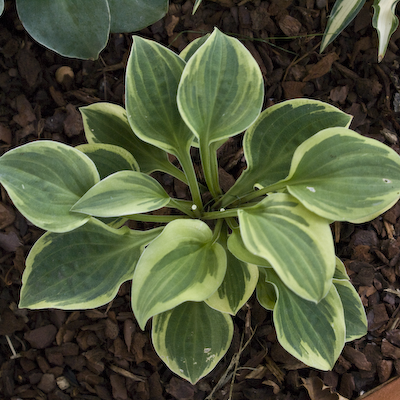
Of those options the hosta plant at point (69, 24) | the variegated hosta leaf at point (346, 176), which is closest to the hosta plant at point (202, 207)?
the variegated hosta leaf at point (346, 176)

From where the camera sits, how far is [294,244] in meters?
0.64

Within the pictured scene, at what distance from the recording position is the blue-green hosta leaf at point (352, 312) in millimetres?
891

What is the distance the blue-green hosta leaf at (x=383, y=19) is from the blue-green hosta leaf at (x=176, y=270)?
568mm

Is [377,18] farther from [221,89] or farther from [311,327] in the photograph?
[311,327]

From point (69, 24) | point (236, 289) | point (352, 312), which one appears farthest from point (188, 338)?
point (69, 24)

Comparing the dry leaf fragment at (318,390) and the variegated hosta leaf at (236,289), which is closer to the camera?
the variegated hosta leaf at (236,289)

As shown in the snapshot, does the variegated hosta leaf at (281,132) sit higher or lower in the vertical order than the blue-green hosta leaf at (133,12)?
lower

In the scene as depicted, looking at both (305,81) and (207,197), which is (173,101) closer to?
(207,197)

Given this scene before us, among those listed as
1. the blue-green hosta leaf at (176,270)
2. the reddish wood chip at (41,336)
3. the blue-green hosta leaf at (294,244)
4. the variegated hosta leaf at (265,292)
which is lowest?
the reddish wood chip at (41,336)

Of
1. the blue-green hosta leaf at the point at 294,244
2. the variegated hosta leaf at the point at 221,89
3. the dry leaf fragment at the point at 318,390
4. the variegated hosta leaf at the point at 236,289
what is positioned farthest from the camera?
the dry leaf fragment at the point at 318,390

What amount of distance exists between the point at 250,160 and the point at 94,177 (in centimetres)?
36

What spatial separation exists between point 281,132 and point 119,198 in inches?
15.4

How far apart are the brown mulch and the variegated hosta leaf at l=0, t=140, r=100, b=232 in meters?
0.43

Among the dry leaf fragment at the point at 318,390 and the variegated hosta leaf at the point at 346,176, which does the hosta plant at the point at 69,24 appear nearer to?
the variegated hosta leaf at the point at 346,176
